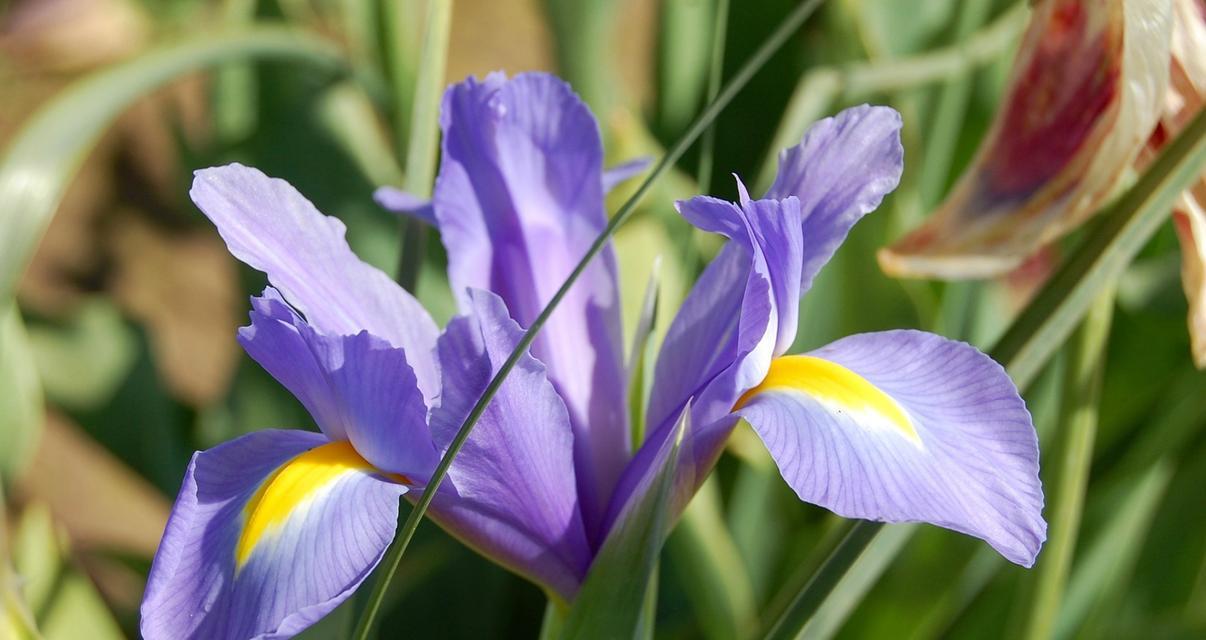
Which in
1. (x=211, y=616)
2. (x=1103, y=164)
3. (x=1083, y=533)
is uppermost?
(x=1103, y=164)

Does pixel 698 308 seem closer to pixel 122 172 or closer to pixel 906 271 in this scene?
pixel 906 271

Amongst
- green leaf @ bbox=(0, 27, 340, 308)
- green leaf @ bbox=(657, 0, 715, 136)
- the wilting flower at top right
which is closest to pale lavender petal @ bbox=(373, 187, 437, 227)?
green leaf @ bbox=(0, 27, 340, 308)

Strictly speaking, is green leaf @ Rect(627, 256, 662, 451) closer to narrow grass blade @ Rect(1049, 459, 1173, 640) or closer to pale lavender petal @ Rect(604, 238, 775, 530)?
pale lavender petal @ Rect(604, 238, 775, 530)

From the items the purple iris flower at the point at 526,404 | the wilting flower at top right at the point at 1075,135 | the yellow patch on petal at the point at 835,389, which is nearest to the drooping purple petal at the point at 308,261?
the purple iris flower at the point at 526,404

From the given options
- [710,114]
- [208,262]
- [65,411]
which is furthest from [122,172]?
[710,114]

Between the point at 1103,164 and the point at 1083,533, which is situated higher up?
the point at 1103,164

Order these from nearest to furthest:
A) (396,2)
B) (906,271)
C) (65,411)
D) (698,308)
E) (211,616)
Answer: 1. (211,616)
2. (698,308)
3. (906,271)
4. (396,2)
5. (65,411)

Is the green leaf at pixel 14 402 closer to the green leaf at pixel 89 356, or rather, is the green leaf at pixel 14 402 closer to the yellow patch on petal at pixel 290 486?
the yellow patch on petal at pixel 290 486
